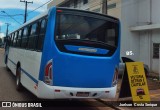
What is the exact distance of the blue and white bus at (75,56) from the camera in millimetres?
8141

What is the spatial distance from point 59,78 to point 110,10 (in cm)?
1868

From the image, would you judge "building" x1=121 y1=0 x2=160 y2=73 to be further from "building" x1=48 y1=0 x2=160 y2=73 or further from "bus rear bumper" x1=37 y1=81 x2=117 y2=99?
"bus rear bumper" x1=37 y1=81 x2=117 y2=99

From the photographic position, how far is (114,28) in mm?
9219

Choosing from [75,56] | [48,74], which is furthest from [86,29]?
[48,74]

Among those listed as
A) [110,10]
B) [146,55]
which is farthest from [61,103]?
[110,10]

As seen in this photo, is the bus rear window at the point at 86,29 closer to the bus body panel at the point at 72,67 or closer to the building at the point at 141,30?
the bus body panel at the point at 72,67

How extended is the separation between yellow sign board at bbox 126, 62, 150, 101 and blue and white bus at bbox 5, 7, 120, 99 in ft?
5.06

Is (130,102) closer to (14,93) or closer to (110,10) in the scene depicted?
(14,93)

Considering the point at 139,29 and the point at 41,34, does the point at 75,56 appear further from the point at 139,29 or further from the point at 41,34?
the point at 139,29

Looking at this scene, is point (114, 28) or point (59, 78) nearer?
point (59, 78)

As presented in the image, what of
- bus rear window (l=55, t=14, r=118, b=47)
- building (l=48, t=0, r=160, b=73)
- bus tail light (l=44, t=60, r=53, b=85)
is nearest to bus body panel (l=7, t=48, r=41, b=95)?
bus tail light (l=44, t=60, r=53, b=85)

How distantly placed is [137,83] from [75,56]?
9.88 feet

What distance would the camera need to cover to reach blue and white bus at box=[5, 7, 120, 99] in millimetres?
8141

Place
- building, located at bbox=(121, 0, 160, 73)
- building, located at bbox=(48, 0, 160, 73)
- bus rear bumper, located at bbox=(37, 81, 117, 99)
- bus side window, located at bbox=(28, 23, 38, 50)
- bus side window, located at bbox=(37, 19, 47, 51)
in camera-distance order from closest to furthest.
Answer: bus rear bumper, located at bbox=(37, 81, 117, 99), bus side window, located at bbox=(37, 19, 47, 51), bus side window, located at bbox=(28, 23, 38, 50), building, located at bbox=(121, 0, 160, 73), building, located at bbox=(48, 0, 160, 73)
